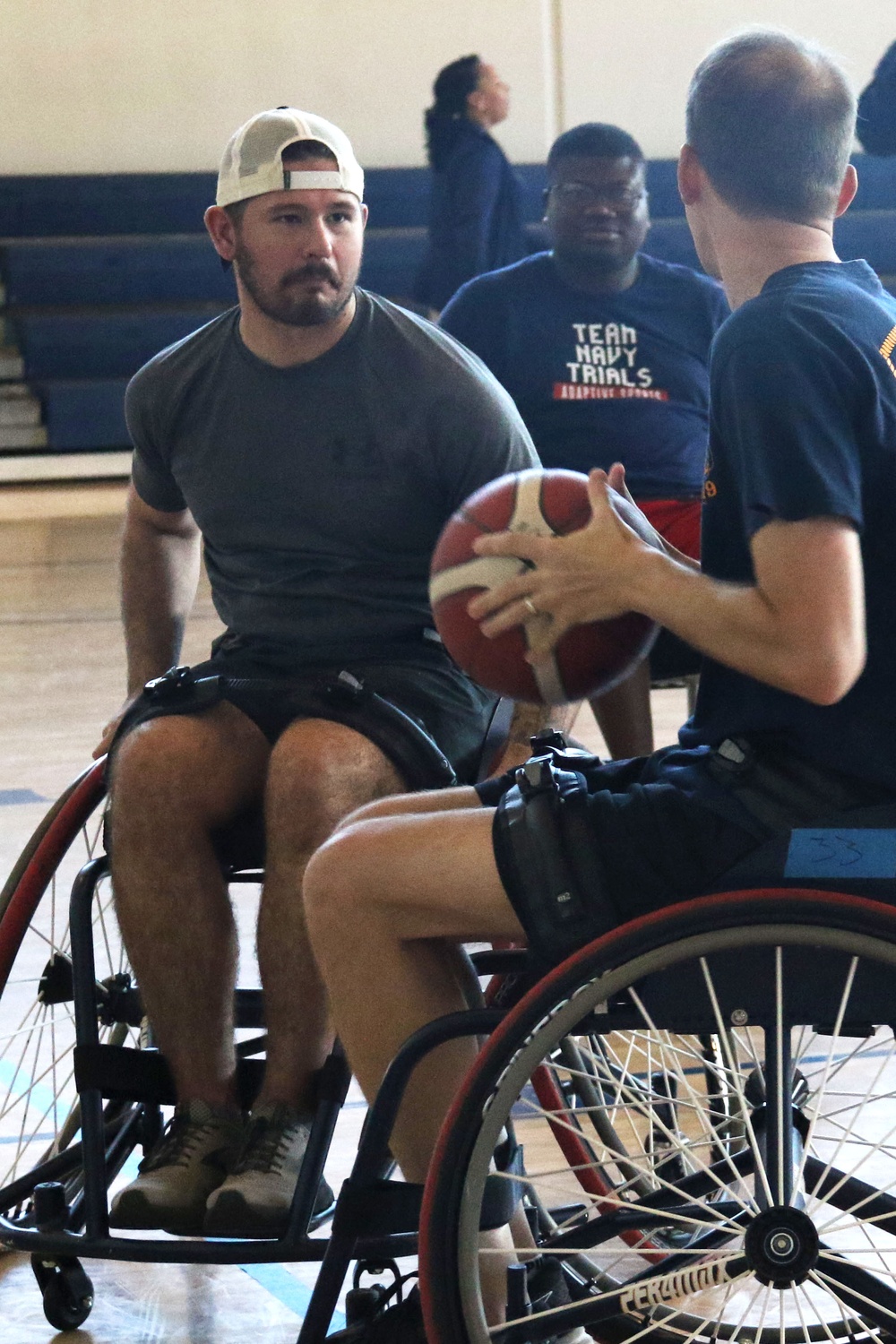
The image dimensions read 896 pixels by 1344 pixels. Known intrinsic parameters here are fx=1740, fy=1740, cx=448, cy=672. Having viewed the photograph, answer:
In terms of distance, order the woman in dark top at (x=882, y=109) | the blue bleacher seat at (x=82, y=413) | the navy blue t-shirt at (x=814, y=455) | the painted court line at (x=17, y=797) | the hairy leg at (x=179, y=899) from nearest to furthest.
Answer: the navy blue t-shirt at (x=814, y=455) < the hairy leg at (x=179, y=899) < the painted court line at (x=17, y=797) < the woman in dark top at (x=882, y=109) < the blue bleacher seat at (x=82, y=413)

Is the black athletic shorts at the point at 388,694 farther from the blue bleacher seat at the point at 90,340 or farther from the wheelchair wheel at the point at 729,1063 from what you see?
the blue bleacher seat at the point at 90,340

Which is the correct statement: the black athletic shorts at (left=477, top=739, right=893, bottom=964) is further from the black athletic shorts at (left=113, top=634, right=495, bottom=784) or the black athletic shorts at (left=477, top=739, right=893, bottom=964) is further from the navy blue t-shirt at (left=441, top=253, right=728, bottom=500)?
the navy blue t-shirt at (left=441, top=253, right=728, bottom=500)

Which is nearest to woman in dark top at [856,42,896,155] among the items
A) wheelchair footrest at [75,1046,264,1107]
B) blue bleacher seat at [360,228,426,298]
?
blue bleacher seat at [360,228,426,298]

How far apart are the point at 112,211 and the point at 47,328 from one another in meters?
0.85

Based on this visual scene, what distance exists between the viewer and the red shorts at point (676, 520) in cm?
302

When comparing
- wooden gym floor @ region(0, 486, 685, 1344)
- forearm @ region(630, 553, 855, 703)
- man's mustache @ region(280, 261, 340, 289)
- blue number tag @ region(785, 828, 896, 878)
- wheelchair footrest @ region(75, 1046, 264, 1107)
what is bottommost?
wooden gym floor @ region(0, 486, 685, 1344)

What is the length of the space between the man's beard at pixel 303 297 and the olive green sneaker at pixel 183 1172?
0.86 metres

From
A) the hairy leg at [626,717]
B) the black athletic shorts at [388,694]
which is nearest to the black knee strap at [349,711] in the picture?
the black athletic shorts at [388,694]

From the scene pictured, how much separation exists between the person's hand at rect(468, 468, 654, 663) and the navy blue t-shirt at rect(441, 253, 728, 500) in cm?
176

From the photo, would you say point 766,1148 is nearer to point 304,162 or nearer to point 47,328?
point 304,162

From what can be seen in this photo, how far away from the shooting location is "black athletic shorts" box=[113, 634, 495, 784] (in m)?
1.84

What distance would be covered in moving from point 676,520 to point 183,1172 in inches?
66.1

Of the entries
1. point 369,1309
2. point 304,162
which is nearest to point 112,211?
point 304,162

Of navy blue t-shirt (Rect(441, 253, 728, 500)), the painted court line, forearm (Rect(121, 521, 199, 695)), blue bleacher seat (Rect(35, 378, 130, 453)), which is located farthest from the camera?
blue bleacher seat (Rect(35, 378, 130, 453))
